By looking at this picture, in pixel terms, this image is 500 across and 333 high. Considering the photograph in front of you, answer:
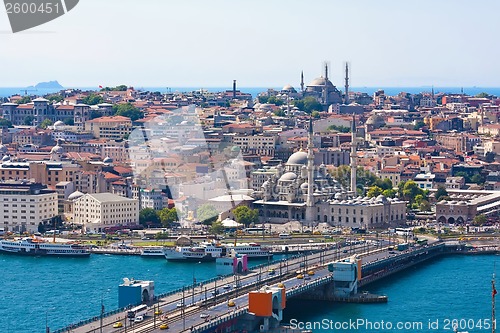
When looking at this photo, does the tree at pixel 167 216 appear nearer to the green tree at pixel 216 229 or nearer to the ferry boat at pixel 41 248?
the green tree at pixel 216 229

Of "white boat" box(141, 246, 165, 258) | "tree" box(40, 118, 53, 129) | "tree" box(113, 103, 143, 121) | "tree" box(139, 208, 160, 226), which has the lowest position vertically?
"white boat" box(141, 246, 165, 258)

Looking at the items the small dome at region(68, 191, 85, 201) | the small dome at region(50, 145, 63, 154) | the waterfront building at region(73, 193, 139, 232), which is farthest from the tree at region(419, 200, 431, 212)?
the small dome at region(50, 145, 63, 154)

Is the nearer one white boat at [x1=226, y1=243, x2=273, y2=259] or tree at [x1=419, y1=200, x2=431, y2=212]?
white boat at [x1=226, y1=243, x2=273, y2=259]

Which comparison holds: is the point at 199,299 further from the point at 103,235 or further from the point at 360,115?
the point at 360,115

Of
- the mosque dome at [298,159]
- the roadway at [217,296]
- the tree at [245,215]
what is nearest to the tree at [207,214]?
the tree at [245,215]

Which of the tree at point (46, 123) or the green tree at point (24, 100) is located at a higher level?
the green tree at point (24, 100)

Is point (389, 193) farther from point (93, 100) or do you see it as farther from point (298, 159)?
→ point (93, 100)

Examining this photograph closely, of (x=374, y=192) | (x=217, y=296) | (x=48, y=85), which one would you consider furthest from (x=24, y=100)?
(x=48, y=85)

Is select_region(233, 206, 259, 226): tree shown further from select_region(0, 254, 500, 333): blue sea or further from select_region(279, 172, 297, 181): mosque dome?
select_region(0, 254, 500, 333): blue sea
